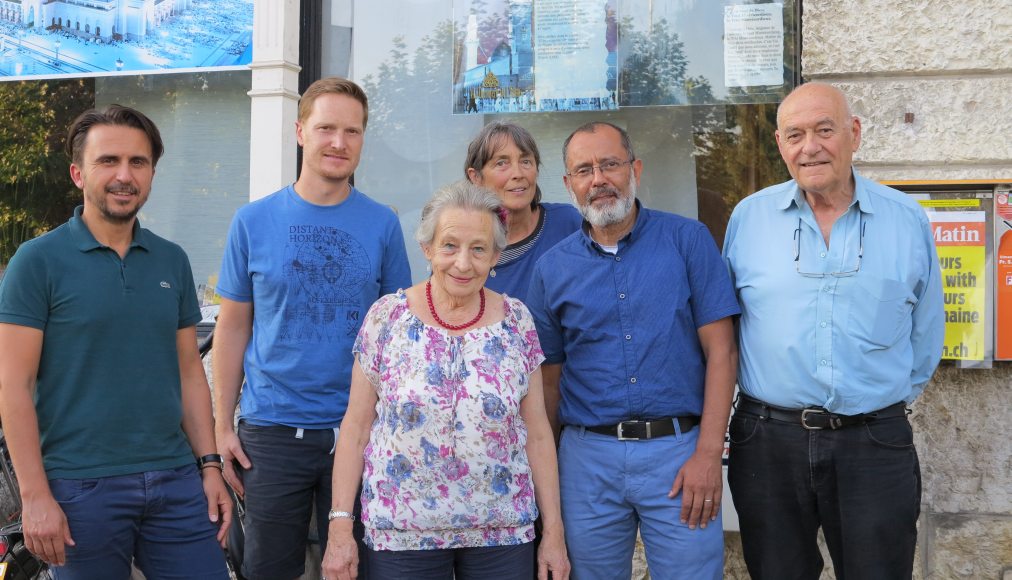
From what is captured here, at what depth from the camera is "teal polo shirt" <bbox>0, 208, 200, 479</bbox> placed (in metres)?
2.62

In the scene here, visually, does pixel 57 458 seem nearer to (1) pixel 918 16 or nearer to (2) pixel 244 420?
(2) pixel 244 420

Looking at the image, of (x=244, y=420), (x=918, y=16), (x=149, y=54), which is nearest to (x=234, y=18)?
(x=149, y=54)

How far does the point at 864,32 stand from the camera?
3969mm

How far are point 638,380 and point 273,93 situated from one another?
3.04 meters

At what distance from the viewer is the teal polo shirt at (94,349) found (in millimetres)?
2615

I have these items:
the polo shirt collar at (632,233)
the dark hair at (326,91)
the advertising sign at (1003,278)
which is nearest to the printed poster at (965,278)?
the advertising sign at (1003,278)

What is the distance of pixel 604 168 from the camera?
9.95ft

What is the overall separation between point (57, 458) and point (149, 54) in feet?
11.4

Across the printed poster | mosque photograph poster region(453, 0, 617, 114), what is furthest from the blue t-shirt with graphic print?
the printed poster

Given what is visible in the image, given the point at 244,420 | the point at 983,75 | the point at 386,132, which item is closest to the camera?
the point at 244,420

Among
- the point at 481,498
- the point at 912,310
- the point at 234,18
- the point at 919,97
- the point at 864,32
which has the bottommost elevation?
the point at 481,498

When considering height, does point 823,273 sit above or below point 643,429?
above

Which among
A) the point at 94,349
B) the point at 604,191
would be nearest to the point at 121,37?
the point at 94,349

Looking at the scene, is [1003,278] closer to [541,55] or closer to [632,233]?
[632,233]
